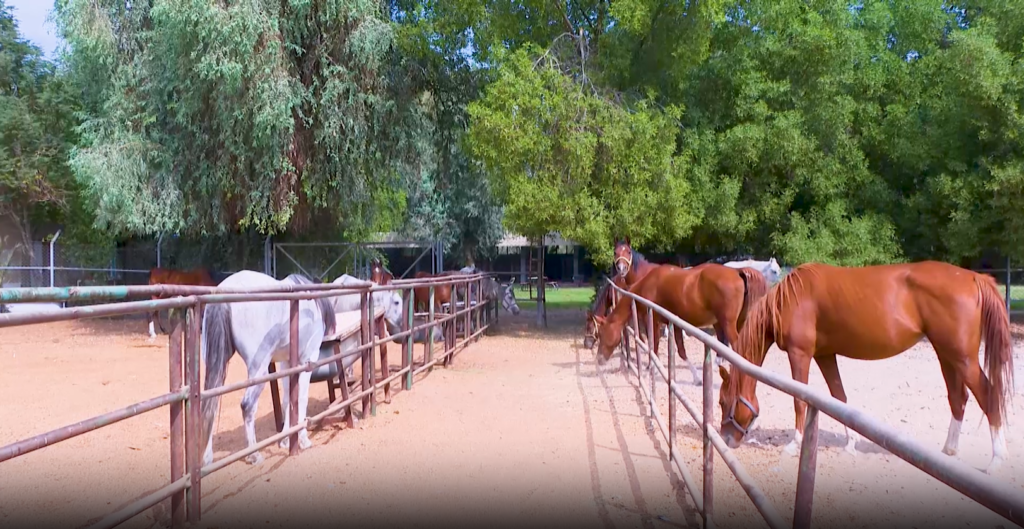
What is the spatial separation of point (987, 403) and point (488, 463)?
11.9 feet

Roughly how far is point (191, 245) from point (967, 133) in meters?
17.8

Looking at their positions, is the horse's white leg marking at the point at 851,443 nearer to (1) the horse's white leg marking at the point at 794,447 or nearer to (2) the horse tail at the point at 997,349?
(1) the horse's white leg marking at the point at 794,447

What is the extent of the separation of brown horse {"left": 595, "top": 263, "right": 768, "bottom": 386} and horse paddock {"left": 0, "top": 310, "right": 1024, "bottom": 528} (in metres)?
0.67

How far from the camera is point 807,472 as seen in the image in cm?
184

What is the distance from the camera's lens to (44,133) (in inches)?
711

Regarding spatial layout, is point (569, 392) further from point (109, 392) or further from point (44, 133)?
point (44, 133)

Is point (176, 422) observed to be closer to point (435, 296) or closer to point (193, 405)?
point (193, 405)

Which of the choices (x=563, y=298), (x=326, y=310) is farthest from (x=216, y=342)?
(x=563, y=298)

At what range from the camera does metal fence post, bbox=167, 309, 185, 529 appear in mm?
3117

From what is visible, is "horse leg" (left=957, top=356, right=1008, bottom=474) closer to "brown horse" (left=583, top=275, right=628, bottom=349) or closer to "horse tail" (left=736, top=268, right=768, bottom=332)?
"horse tail" (left=736, top=268, right=768, bottom=332)

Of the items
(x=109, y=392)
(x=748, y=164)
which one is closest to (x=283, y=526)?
(x=109, y=392)

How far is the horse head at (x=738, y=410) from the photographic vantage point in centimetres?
398

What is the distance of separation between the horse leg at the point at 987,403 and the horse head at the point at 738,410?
203 centimetres

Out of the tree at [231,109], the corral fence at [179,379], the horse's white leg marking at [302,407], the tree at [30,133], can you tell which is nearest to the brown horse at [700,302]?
the corral fence at [179,379]
